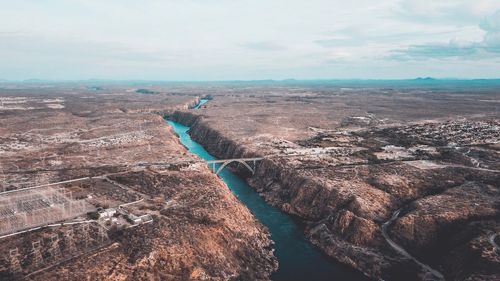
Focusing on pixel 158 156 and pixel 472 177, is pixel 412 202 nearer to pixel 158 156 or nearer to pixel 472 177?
pixel 472 177

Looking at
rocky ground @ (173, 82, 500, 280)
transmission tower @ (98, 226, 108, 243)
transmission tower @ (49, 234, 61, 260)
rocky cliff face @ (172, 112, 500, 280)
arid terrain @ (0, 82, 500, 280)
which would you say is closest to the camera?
transmission tower @ (49, 234, 61, 260)

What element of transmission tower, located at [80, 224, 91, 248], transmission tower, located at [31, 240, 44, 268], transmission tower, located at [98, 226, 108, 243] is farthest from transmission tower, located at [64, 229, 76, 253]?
transmission tower, located at [98, 226, 108, 243]

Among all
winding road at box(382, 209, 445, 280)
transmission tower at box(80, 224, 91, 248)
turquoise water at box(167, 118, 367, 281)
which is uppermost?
transmission tower at box(80, 224, 91, 248)

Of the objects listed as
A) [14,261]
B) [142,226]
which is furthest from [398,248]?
[14,261]

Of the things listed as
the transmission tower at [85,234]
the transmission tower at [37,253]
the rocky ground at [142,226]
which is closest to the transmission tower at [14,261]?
the rocky ground at [142,226]

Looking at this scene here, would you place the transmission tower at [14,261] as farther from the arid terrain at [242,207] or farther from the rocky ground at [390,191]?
the rocky ground at [390,191]

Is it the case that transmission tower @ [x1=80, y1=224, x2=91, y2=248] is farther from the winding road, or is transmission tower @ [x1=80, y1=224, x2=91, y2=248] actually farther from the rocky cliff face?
the winding road

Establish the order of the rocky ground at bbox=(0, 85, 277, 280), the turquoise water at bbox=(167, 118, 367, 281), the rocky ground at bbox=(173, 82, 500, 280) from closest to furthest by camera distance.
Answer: the rocky ground at bbox=(0, 85, 277, 280)
the turquoise water at bbox=(167, 118, 367, 281)
the rocky ground at bbox=(173, 82, 500, 280)
